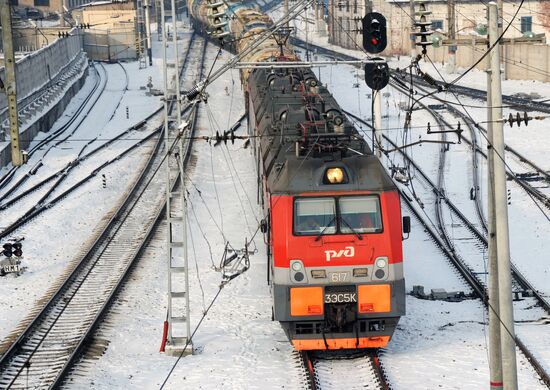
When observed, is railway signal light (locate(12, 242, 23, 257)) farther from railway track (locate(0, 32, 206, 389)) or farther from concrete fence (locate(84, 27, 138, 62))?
concrete fence (locate(84, 27, 138, 62))

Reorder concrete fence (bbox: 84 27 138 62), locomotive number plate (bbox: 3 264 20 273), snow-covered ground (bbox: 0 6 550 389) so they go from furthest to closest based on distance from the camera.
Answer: concrete fence (bbox: 84 27 138 62), locomotive number plate (bbox: 3 264 20 273), snow-covered ground (bbox: 0 6 550 389)

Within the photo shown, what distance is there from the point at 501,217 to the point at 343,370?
196 inches

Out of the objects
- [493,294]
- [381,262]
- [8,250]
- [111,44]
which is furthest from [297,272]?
[111,44]

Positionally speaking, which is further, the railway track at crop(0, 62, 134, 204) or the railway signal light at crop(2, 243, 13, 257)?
the railway track at crop(0, 62, 134, 204)

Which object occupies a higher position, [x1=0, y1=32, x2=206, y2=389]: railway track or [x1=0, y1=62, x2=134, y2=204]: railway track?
[x1=0, y1=62, x2=134, y2=204]: railway track

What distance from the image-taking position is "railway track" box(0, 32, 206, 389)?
18.1m

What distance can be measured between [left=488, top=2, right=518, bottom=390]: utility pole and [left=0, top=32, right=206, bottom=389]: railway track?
7.32m

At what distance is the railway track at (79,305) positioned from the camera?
1809 cm

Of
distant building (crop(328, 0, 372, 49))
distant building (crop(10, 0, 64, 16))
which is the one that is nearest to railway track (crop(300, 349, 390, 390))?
distant building (crop(328, 0, 372, 49))

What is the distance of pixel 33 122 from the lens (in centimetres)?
4475

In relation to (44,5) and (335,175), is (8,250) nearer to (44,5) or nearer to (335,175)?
(335,175)

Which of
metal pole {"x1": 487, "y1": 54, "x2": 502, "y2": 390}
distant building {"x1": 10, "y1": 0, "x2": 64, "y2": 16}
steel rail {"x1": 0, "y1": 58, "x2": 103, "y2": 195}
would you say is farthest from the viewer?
distant building {"x1": 10, "y1": 0, "x2": 64, "y2": 16}

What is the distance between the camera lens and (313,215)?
1730 cm

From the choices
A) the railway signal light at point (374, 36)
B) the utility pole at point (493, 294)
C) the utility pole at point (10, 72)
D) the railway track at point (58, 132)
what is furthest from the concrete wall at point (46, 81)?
the utility pole at point (493, 294)
